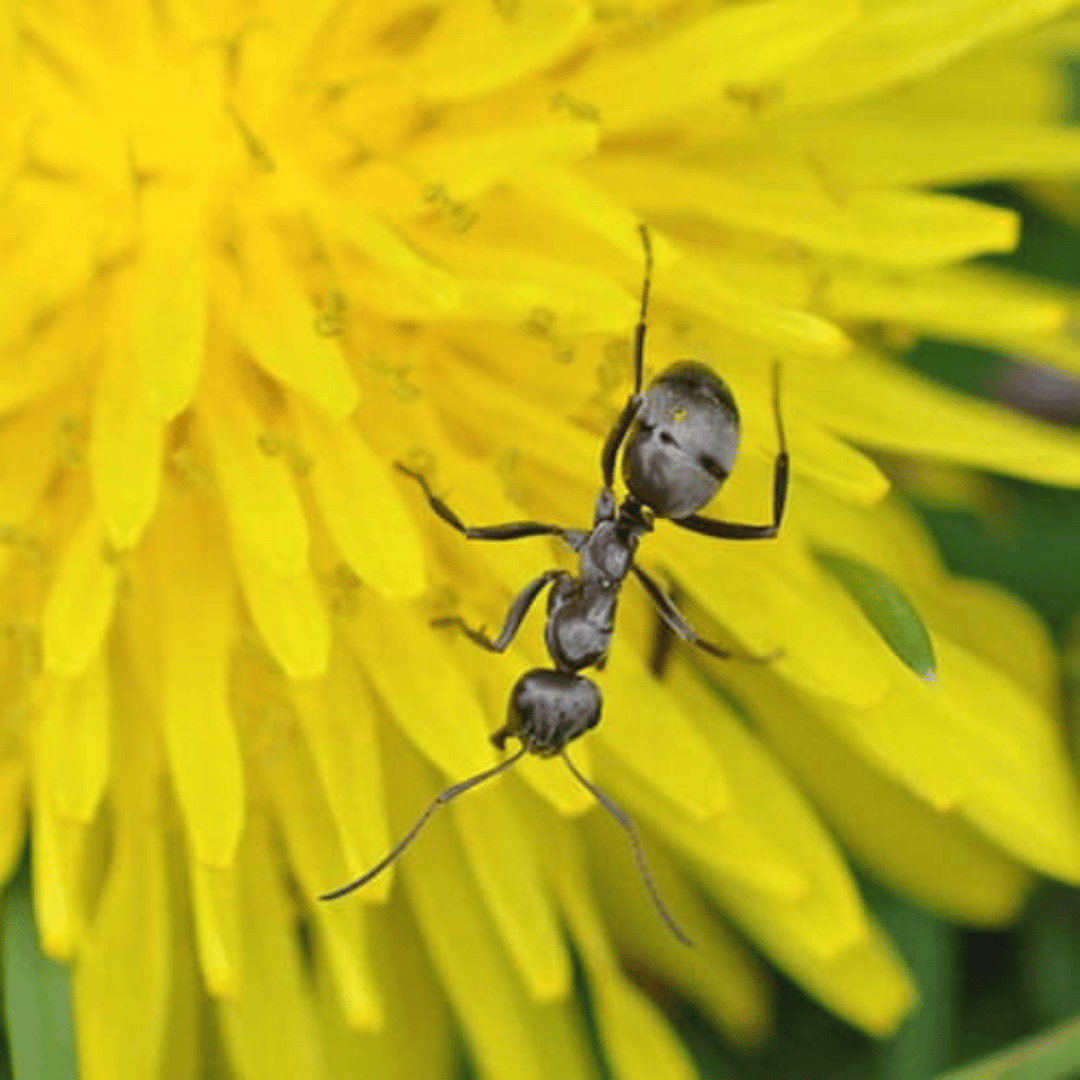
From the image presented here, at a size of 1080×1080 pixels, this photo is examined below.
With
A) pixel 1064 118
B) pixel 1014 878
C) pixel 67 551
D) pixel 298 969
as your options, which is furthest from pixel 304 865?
pixel 1064 118

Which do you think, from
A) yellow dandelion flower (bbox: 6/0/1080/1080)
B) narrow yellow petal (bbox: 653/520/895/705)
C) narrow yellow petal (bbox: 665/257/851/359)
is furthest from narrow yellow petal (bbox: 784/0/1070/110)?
narrow yellow petal (bbox: 653/520/895/705)

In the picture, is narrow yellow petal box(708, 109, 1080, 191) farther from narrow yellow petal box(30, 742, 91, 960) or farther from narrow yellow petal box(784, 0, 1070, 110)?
narrow yellow petal box(30, 742, 91, 960)

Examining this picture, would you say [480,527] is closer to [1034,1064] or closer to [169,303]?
[169,303]

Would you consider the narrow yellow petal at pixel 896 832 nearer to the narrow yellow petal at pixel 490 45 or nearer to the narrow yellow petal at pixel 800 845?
the narrow yellow petal at pixel 800 845

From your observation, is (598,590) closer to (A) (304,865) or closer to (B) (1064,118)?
(A) (304,865)

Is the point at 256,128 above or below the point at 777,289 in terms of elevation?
above
